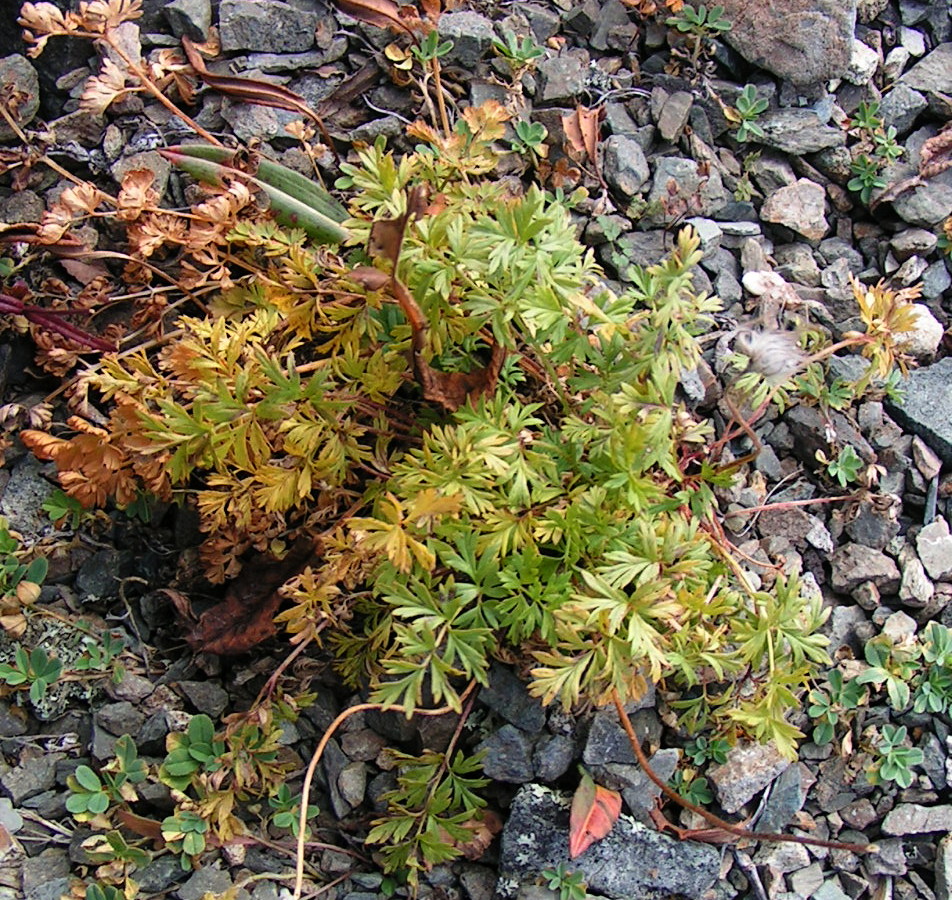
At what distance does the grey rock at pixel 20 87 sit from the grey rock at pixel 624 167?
1759 mm

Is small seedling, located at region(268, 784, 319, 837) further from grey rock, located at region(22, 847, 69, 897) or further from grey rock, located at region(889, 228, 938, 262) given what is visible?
grey rock, located at region(889, 228, 938, 262)

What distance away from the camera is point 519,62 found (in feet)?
10.8

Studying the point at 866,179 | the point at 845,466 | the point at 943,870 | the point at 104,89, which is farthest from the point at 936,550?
the point at 104,89

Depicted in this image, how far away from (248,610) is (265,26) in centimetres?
181

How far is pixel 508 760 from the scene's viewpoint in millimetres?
2688

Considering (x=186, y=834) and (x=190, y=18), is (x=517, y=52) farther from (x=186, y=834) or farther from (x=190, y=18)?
(x=186, y=834)

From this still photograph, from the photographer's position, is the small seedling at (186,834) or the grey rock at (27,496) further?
the grey rock at (27,496)

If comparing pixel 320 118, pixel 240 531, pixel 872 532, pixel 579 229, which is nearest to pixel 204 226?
pixel 320 118

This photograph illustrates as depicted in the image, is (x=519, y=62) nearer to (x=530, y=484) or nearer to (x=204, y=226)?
(x=204, y=226)

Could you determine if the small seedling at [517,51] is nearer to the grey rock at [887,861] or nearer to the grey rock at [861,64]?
the grey rock at [861,64]

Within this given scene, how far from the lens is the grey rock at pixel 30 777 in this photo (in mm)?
2652

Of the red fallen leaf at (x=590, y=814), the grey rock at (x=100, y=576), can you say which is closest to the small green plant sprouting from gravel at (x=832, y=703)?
the red fallen leaf at (x=590, y=814)

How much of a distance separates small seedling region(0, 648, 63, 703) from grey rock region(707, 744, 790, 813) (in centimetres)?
174

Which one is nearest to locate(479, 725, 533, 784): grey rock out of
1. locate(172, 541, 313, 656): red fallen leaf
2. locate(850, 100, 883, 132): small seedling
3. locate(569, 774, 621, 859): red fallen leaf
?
locate(569, 774, 621, 859): red fallen leaf
